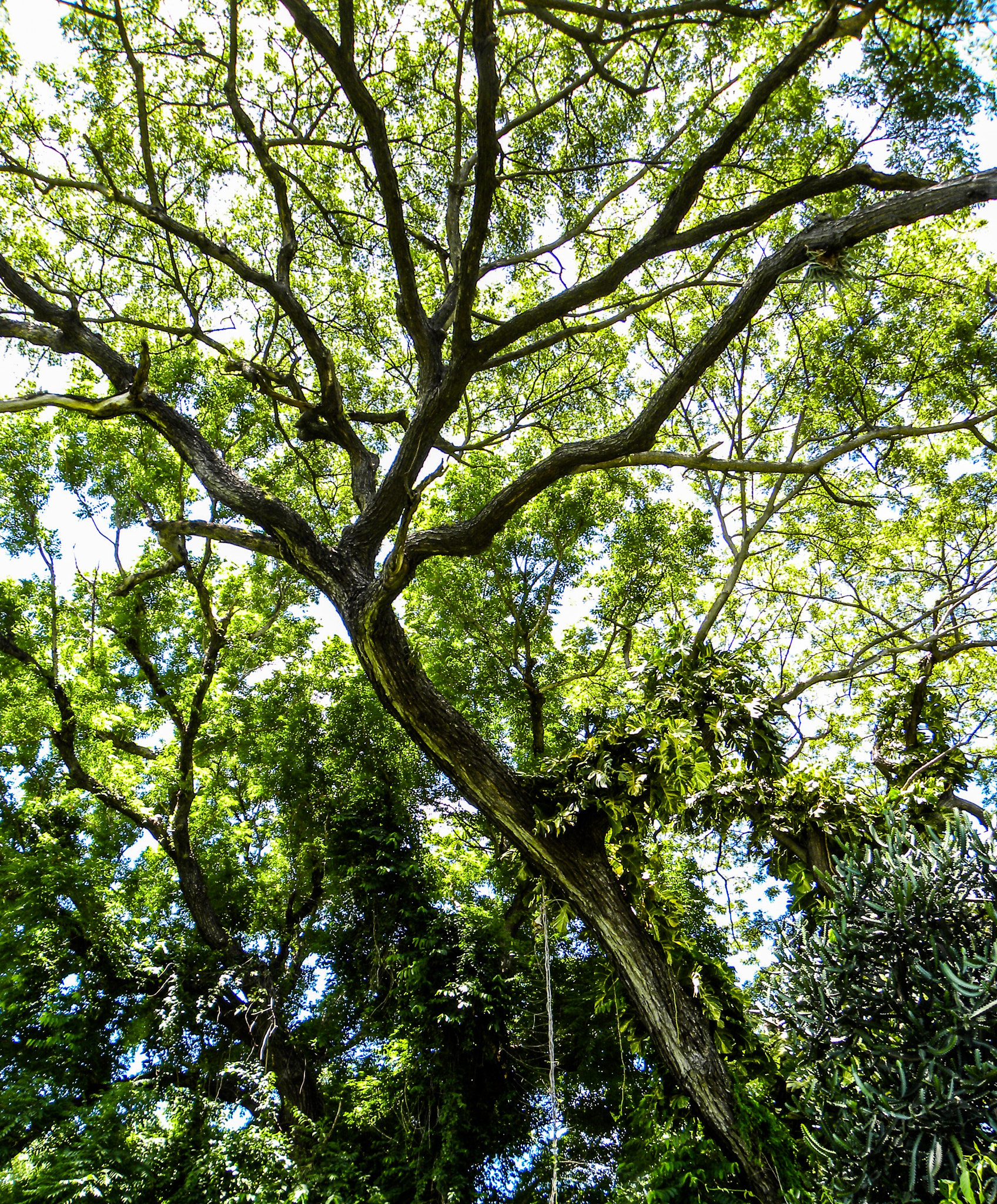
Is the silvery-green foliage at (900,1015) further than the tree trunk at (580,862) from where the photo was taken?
No

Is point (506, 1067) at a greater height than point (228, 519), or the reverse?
point (228, 519)

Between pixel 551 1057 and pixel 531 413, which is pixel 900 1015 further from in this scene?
pixel 531 413

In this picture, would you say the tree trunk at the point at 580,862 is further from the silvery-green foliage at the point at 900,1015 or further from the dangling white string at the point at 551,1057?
the silvery-green foliage at the point at 900,1015

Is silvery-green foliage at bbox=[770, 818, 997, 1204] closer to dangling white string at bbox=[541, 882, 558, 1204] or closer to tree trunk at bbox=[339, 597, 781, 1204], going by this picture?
tree trunk at bbox=[339, 597, 781, 1204]

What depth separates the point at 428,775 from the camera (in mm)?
8695

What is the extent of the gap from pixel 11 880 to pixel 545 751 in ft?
19.2

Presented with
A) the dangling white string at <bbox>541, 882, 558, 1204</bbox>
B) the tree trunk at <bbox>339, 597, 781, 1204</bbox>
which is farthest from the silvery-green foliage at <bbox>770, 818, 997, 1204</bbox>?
the dangling white string at <bbox>541, 882, 558, 1204</bbox>

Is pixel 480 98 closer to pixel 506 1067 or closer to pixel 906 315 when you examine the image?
pixel 906 315

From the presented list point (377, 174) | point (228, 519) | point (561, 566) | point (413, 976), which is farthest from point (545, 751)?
point (377, 174)

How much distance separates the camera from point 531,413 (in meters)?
7.54

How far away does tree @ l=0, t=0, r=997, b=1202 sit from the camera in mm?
4379

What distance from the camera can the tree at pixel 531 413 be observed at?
438cm

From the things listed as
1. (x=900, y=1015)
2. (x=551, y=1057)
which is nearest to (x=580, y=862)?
(x=551, y=1057)

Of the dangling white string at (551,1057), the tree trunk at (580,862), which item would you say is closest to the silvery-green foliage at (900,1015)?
the tree trunk at (580,862)
